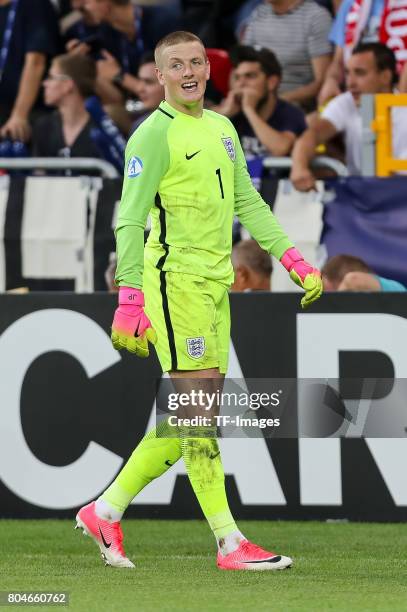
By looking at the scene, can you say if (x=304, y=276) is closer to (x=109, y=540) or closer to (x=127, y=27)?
(x=109, y=540)

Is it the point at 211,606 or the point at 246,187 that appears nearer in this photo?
the point at 211,606

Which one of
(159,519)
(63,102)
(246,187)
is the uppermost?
(63,102)

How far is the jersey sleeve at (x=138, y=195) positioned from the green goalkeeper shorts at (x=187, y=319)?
22 cm

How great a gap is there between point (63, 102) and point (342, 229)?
2821mm

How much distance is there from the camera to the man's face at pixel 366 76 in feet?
33.0

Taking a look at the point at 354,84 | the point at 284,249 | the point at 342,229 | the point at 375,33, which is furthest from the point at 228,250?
the point at 375,33

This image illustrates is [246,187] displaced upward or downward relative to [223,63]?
downward

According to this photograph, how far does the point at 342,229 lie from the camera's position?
9.56 m

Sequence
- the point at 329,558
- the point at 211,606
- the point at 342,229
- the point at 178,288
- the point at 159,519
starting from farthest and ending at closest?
the point at 342,229, the point at 159,519, the point at 329,558, the point at 178,288, the point at 211,606

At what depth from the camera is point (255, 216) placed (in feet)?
20.6

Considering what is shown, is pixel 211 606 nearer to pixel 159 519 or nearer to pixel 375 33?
pixel 159 519

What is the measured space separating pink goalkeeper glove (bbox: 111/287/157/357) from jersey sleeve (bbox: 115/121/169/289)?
0.16 feet

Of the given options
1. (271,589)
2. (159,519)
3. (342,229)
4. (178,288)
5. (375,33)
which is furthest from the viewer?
(375,33)

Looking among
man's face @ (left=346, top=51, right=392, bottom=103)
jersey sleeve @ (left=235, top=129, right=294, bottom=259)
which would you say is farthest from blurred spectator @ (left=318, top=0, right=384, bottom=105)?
jersey sleeve @ (left=235, top=129, right=294, bottom=259)
